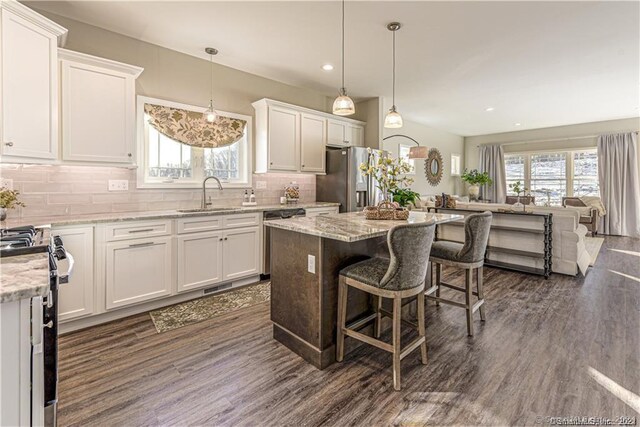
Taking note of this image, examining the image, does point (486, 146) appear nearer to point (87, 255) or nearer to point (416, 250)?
point (416, 250)

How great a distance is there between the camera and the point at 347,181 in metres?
4.75

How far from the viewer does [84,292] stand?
2645 mm

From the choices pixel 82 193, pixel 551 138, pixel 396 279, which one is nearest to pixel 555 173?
pixel 551 138

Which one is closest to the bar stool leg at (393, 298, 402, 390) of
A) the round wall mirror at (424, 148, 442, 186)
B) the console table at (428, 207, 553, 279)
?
the console table at (428, 207, 553, 279)

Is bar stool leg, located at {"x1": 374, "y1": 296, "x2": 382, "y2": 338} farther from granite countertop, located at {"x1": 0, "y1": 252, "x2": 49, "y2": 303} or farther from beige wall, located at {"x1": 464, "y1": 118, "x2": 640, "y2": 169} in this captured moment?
beige wall, located at {"x1": 464, "y1": 118, "x2": 640, "y2": 169}

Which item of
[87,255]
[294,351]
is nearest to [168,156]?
[87,255]

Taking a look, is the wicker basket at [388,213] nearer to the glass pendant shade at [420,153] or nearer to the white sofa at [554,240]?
the white sofa at [554,240]

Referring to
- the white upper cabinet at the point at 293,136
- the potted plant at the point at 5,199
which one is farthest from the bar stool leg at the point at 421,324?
the potted plant at the point at 5,199

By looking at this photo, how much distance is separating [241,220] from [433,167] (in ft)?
21.5

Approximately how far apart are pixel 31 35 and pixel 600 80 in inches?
267

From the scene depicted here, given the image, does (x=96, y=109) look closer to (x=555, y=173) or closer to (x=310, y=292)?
(x=310, y=292)

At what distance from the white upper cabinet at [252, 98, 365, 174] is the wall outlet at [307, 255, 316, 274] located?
2371mm

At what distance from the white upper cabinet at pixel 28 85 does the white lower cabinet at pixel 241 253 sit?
1731 mm

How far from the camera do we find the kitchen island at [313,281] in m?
2.13
